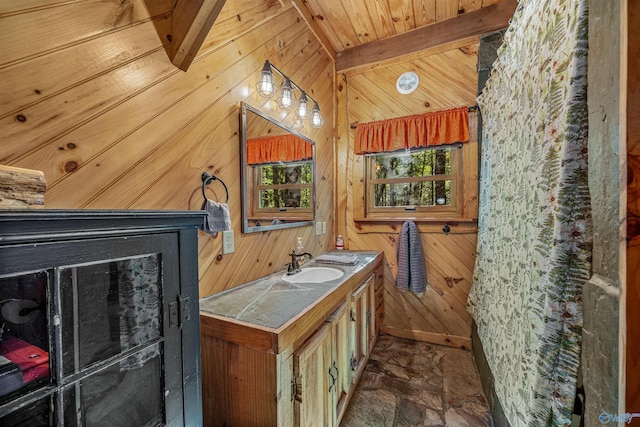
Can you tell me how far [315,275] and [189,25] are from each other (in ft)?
4.79

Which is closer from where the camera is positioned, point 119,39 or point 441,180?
point 119,39

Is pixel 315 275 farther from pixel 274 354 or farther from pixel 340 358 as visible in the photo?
pixel 274 354

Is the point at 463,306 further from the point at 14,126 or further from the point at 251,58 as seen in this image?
the point at 14,126

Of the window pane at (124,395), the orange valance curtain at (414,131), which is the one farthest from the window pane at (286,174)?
the window pane at (124,395)

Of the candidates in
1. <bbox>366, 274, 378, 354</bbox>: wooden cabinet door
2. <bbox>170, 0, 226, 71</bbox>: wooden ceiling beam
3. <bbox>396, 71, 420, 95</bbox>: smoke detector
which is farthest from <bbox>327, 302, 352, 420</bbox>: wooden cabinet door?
<bbox>396, 71, 420, 95</bbox>: smoke detector

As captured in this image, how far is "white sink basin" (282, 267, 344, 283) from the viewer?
5.21 ft

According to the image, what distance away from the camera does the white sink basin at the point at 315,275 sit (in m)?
1.59

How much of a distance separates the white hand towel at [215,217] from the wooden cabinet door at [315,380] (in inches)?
25.5

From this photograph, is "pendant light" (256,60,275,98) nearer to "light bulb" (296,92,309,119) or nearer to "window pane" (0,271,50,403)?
"light bulb" (296,92,309,119)

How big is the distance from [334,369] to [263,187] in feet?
3.60

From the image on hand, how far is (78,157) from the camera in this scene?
76 cm

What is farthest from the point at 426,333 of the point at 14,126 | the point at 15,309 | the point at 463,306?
the point at 14,126

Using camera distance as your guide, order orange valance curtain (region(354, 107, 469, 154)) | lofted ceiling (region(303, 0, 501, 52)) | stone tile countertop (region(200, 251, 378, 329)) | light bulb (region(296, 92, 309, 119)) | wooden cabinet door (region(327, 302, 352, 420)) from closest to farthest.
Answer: stone tile countertop (region(200, 251, 378, 329))
wooden cabinet door (region(327, 302, 352, 420))
light bulb (region(296, 92, 309, 119))
lofted ceiling (region(303, 0, 501, 52))
orange valance curtain (region(354, 107, 469, 154))

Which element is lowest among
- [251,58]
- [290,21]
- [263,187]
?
[263,187]
